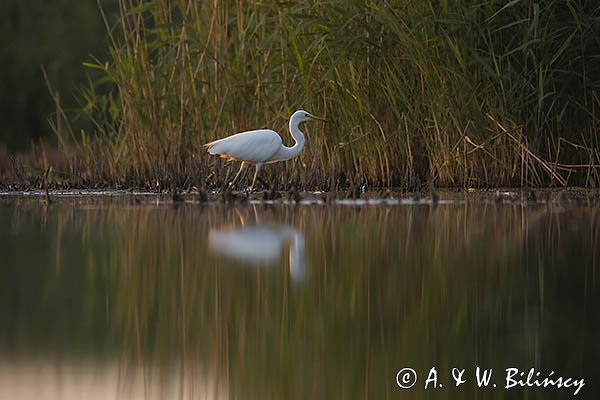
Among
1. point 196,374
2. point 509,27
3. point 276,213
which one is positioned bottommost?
point 196,374

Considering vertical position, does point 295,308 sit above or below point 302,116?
below

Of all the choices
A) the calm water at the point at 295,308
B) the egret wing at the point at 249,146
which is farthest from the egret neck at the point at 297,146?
the calm water at the point at 295,308

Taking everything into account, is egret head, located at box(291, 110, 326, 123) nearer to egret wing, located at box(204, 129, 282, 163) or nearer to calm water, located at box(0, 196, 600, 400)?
egret wing, located at box(204, 129, 282, 163)

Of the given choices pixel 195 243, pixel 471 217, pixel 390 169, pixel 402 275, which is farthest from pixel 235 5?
pixel 402 275

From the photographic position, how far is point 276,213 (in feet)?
22.6

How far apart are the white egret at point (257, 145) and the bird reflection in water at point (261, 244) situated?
5.78ft

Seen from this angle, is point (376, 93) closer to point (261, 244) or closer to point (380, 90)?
point (380, 90)

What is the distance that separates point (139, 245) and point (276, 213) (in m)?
1.74

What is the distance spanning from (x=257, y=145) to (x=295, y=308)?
446 cm

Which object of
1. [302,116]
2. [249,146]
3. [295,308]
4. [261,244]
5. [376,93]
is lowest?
[295,308]

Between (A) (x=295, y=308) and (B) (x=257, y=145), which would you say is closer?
(A) (x=295, y=308)

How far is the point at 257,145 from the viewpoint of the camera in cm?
795

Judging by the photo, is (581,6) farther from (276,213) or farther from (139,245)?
(139,245)

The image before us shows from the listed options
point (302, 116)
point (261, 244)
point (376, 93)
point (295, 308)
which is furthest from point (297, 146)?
point (295, 308)
